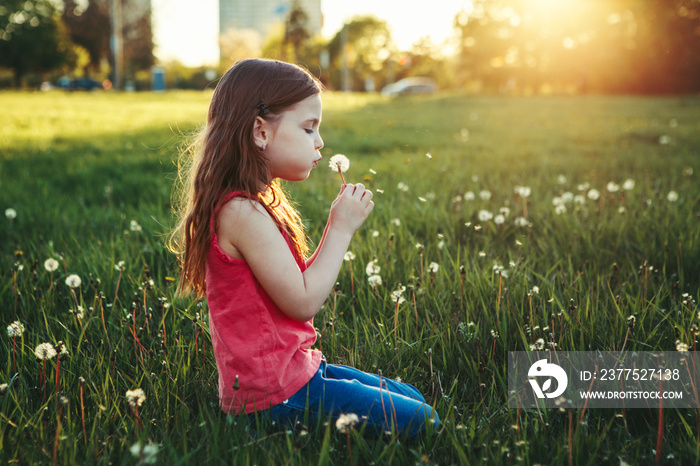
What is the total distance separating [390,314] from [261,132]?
1.12m

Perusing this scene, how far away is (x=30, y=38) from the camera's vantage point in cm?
4597

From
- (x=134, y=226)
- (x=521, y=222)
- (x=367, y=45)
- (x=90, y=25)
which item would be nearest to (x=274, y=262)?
(x=134, y=226)

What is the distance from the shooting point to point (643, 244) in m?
3.18

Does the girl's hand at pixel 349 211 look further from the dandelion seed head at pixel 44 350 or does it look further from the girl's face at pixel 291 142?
the dandelion seed head at pixel 44 350

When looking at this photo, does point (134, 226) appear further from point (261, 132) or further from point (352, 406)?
point (352, 406)

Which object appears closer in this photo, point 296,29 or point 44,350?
point 44,350

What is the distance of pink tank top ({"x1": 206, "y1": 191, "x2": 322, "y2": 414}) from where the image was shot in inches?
64.6

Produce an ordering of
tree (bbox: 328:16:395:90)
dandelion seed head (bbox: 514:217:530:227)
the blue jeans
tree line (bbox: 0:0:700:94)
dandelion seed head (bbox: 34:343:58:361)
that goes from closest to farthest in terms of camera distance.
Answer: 1. dandelion seed head (bbox: 34:343:58:361)
2. the blue jeans
3. dandelion seed head (bbox: 514:217:530:227)
4. tree line (bbox: 0:0:700:94)
5. tree (bbox: 328:16:395:90)

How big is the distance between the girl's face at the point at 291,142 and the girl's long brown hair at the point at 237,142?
0.02m

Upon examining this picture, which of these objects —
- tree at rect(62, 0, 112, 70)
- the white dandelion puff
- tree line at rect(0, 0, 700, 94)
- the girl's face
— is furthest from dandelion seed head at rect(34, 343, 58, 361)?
tree at rect(62, 0, 112, 70)

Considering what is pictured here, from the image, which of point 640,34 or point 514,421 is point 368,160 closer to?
point 514,421

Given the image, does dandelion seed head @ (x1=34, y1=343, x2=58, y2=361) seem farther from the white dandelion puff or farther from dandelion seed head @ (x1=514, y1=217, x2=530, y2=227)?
dandelion seed head @ (x1=514, y1=217, x2=530, y2=227)

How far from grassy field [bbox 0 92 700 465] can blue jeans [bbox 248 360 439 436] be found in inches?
2.0

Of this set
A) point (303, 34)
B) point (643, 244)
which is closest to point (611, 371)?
point (643, 244)
